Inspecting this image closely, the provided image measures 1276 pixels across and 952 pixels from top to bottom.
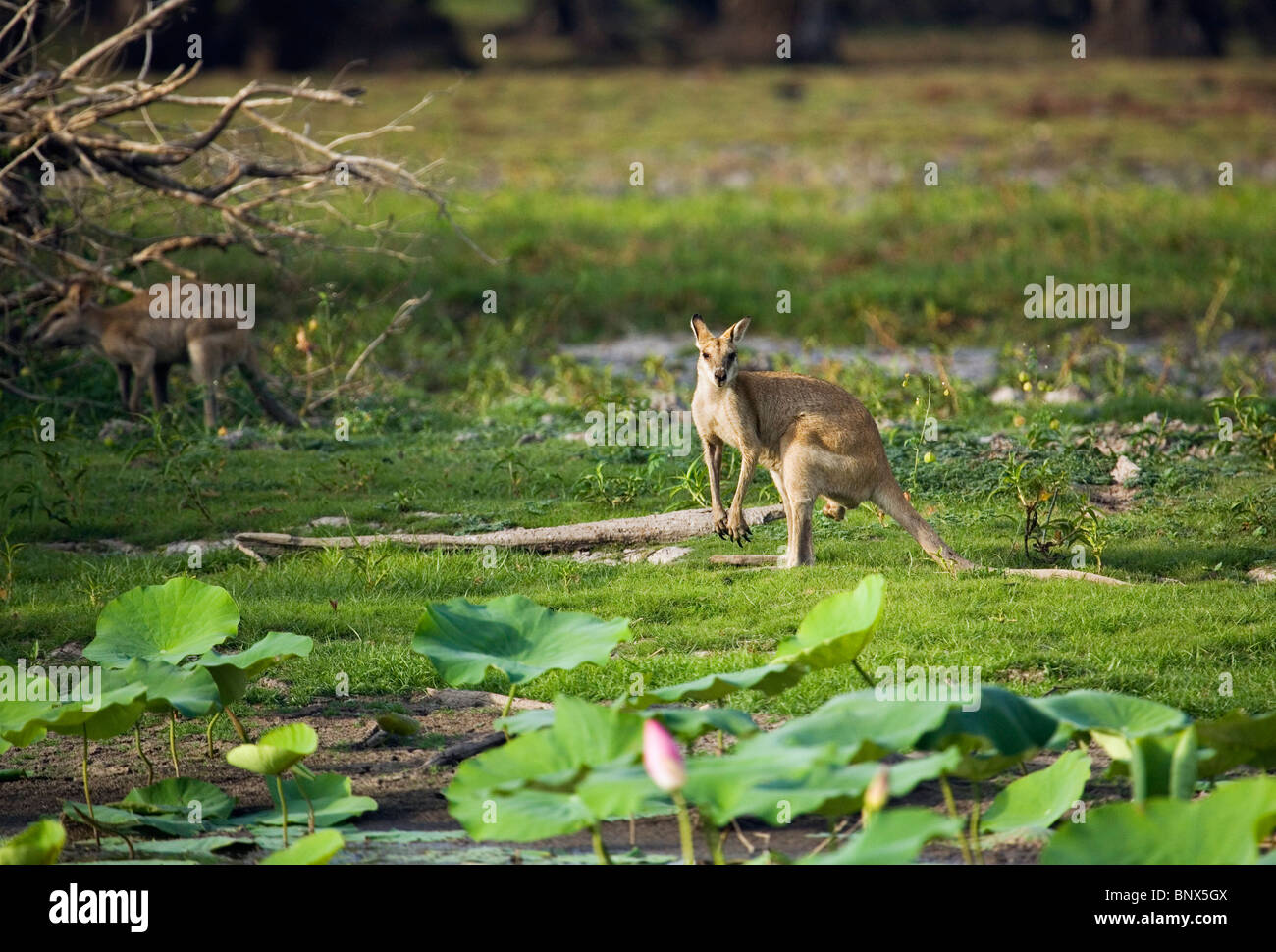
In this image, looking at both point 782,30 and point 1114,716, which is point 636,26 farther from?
point 1114,716

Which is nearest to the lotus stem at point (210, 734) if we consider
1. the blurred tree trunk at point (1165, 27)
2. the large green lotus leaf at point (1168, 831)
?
the large green lotus leaf at point (1168, 831)

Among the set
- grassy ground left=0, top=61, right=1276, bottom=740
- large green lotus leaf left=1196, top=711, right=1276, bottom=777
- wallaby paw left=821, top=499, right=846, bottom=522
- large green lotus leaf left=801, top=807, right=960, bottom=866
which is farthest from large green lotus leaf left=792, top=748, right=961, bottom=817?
wallaby paw left=821, top=499, right=846, bottom=522

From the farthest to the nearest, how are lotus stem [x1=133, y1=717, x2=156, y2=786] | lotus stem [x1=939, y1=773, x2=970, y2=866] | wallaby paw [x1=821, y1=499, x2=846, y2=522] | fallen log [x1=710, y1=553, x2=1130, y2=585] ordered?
1. wallaby paw [x1=821, y1=499, x2=846, y2=522]
2. fallen log [x1=710, y1=553, x2=1130, y2=585]
3. lotus stem [x1=133, y1=717, x2=156, y2=786]
4. lotus stem [x1=939, y1=773, x2=970, y2=866]

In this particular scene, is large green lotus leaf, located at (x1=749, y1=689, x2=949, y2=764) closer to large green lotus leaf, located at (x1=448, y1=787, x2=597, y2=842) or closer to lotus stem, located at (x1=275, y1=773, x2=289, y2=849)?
large green lotus leaf, located at (x1=448, y1=787, x2=597, y2=842)

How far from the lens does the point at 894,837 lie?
366 cm

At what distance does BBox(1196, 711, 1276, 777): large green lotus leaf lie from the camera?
4633 millimetres

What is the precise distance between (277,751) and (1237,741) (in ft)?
10.0

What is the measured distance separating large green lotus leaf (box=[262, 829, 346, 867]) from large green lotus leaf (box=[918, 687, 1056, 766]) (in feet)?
5.69

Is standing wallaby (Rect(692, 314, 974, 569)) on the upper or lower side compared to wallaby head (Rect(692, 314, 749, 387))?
lower

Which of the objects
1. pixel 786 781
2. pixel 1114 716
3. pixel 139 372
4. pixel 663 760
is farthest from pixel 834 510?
pixel 139 372

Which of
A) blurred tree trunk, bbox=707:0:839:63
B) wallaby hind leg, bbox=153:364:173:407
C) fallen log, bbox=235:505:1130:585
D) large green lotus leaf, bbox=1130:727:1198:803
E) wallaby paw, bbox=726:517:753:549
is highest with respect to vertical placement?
blurred tree trunk, bbox=707:0:839:63

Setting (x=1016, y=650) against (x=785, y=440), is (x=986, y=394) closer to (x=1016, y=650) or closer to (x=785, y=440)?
(x=785, y=440)

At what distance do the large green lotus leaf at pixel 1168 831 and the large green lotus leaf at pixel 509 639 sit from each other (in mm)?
1900

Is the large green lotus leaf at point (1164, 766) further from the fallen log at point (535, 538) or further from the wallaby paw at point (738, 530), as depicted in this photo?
the fallen log at point (535, 538)
